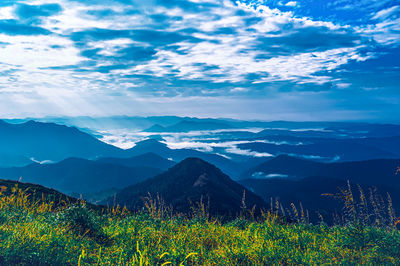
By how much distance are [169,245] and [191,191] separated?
522 ft

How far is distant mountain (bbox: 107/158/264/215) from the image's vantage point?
140 metres

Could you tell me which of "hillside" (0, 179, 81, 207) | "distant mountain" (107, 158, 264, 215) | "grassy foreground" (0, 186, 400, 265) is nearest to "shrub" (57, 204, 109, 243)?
"grassy foreground" (0, 186, 400, 265)

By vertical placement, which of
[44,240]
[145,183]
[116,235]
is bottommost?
[145,183]

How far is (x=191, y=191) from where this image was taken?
527 feet

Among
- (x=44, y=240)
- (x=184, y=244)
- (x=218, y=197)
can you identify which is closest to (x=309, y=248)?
(x=184, y=244)

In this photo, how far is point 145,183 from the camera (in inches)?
7707

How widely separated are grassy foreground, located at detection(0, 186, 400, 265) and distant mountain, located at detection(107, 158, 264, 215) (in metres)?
122

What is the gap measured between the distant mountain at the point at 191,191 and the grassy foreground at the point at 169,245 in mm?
121796

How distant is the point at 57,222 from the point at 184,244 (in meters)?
3.14

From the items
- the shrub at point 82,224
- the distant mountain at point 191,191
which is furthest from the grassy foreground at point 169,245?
the distant mountain at point 191,191

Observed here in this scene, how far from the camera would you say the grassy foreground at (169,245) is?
175 inches

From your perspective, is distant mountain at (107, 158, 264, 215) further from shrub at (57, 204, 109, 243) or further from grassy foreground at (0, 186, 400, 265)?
shrub at (57, 204, 109, 243)

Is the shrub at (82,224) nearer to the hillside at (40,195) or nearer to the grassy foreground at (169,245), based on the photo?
the grassy foreground at (169,245)

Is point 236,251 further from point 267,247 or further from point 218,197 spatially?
point 218,197
